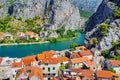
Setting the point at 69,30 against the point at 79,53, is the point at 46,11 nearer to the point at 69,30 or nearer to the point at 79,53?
the point at 69,30

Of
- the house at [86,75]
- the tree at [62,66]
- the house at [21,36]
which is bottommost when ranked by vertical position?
the house at [86,75]

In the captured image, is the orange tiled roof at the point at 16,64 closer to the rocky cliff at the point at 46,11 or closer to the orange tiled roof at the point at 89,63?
the orange tiled roof at the point at 89,63

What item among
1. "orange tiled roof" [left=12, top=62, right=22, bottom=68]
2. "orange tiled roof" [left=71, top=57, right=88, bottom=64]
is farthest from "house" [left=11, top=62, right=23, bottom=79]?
"orange tiled roof" [left=71, top=57, right=88, bottom=64]

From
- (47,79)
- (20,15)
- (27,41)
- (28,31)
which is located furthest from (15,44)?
(47,79)

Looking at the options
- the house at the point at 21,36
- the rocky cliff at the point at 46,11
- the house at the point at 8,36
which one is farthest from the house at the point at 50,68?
the rocky cliff at the point at 46,11

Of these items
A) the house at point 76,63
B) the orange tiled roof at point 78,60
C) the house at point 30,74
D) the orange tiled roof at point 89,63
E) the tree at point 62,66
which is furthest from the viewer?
the orange tiled roof at point 78,60

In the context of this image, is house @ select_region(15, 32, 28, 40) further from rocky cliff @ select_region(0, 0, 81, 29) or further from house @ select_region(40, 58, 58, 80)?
house @ select_region(40, 58, 58, 80)
